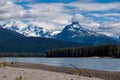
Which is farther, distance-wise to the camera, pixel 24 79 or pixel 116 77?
pixel 116 77

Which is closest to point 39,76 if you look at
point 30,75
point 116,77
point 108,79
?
point 30,75

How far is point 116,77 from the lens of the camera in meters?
41.3

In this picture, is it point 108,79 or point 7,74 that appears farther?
point 108,79

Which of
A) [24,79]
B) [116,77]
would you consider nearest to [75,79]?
[24,79]

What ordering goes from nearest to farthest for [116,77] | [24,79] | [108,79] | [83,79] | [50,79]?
1. [24,79]
2. [50,79]
3. [83,79]
4. [108,79]
5. [116,77]

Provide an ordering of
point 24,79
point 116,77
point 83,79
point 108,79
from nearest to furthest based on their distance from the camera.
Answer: point 24,79 → point 83,79 → point 108,79 → point 116,77

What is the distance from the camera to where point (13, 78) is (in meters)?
27.8

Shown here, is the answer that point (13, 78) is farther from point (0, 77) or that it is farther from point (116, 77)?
point (116, 77)

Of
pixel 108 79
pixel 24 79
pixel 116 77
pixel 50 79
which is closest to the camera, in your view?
pixel 24 79

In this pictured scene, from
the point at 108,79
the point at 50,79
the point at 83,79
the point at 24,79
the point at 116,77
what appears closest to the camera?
the point at 24,79

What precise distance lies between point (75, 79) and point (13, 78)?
5.55 m

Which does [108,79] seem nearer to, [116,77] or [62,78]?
[116,77]

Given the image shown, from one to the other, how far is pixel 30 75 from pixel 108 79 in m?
11.2

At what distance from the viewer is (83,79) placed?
31234 millimetres
